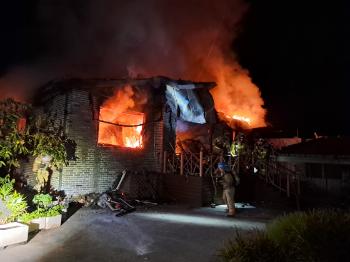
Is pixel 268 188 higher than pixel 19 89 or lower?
lower

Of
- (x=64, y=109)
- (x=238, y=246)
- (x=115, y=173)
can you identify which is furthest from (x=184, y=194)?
(x=238, y=246)

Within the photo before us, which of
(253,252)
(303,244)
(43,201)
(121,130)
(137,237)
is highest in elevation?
(121,130)

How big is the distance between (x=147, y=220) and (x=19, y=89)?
10397 mm

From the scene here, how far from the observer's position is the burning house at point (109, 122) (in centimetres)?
1384

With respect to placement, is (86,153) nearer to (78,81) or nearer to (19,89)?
(78,81)

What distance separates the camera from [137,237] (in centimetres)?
828

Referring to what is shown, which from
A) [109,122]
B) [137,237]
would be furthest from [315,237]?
[109,122]

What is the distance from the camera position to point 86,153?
45.9ft

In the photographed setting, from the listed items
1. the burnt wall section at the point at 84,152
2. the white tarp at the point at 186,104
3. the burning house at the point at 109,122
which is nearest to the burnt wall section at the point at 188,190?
the burning house at the point at 109,122

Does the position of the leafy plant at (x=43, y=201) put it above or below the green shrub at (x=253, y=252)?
above

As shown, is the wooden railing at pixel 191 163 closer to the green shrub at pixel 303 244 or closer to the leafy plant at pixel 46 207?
the leafy plant at pixel 46 207

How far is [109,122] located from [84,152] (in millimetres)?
1864

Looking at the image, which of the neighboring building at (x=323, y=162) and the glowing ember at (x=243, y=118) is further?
the glowing ember at (x=243, y=118)

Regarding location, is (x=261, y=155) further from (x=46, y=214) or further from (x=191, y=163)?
(x=46, y=214)
